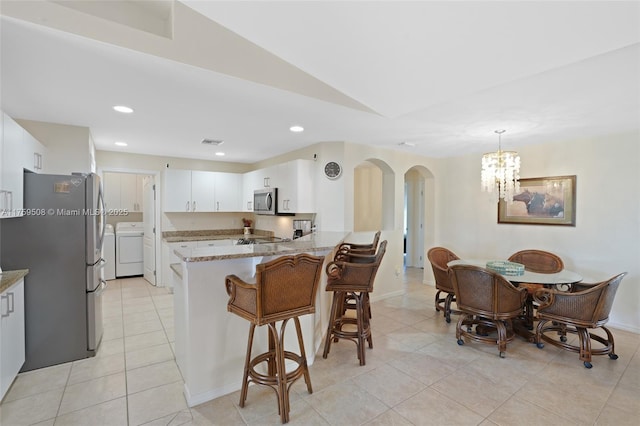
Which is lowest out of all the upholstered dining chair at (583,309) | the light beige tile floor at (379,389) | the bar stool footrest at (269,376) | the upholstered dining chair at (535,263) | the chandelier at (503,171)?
the light beige tile floor at (379,389)

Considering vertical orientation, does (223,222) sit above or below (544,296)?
above

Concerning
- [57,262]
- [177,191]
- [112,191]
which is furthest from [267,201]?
[112,191]

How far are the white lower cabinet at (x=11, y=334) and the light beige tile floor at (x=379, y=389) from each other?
0.56 ft

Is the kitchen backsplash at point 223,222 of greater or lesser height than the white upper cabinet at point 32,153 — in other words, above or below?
below

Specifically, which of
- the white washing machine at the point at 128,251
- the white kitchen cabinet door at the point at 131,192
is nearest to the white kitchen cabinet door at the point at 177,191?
the white washing machine at the point at 128,251

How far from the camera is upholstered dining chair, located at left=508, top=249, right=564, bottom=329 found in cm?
335

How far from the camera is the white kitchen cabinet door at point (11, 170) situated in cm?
209

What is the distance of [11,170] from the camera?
2232mm

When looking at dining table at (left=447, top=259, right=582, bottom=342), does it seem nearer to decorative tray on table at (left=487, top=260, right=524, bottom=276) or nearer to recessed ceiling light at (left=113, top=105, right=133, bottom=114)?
decorative tray on table at (left=487, top=260, right=524, bottom=276)

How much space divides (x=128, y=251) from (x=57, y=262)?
3460 mm

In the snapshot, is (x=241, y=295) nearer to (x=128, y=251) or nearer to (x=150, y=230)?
(x=150, y=230)

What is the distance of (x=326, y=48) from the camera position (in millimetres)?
1988

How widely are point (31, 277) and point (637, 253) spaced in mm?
6286

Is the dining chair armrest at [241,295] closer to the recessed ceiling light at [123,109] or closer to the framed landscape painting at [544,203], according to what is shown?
the recessed ceiling light at [123,109]
